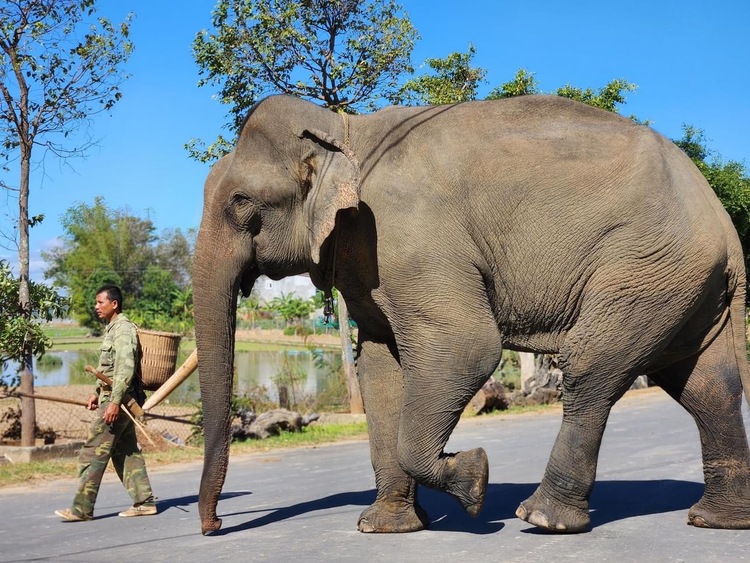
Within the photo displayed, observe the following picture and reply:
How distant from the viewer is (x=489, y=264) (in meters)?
6.59

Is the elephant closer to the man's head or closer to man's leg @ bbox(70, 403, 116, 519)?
man's leg @ bbox(70, 403, 116, 519)

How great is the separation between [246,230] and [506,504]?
125 inches

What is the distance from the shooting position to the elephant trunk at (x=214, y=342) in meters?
6.71

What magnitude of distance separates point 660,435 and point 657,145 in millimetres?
7616

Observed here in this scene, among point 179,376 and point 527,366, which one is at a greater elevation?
point 527,366

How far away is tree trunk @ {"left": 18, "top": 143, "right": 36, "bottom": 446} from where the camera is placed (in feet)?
40.5

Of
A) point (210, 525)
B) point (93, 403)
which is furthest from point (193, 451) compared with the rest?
point (210, 525)

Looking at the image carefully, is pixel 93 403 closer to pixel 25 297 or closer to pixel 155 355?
pixel 155 355

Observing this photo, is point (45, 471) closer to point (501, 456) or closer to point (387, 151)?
point (501, 456)

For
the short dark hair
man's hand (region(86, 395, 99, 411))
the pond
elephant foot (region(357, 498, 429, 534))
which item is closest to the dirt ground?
the pond

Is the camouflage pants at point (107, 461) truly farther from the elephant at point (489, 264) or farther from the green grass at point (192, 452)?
the green grass at point (192, 452)

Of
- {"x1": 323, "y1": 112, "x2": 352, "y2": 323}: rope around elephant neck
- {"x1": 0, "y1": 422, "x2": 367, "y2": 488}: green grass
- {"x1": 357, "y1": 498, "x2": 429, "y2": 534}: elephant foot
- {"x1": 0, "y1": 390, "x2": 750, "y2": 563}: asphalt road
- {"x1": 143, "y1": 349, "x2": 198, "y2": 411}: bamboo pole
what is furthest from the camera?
{"x1": 0, "y1": 422, "x2": 367, "y2": 488}: green grass

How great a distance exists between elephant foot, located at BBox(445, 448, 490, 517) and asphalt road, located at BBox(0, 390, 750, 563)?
303mm

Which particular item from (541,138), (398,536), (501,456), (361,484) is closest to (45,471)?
(361,484)
